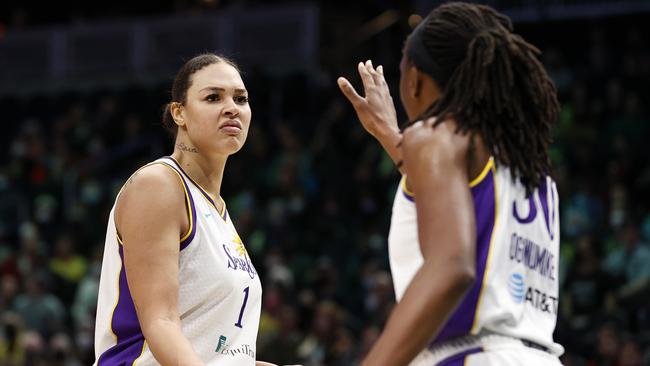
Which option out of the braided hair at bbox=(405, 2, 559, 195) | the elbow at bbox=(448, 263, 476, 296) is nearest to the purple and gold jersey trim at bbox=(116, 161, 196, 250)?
the braided hair at bbox=(405, 2, 559, 195)

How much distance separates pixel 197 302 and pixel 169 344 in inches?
13.6

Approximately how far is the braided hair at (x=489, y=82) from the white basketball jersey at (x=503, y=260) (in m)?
0.08

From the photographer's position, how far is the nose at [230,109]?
4.02 metres

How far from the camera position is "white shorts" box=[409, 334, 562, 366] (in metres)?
2.74

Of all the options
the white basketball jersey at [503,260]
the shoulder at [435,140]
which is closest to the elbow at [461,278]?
the white basketball jersey at [503,260]

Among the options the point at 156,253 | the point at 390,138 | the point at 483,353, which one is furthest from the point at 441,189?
the point at 156,253

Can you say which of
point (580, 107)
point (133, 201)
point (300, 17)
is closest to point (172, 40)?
point (300, 17)

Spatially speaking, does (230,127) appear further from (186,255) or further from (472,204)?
(472,204)

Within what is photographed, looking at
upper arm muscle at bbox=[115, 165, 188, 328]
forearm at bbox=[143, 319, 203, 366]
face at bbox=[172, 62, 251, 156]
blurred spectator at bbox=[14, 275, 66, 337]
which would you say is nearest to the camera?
forearm at bbox=[143, 319, 203, 366]

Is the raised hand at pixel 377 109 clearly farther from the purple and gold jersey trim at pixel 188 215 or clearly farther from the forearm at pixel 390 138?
the purple and gold jersey trim at pixel 188 215

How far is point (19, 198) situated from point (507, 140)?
13.8m

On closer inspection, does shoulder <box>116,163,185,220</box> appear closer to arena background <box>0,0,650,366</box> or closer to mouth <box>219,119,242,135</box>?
mouth <box>219,119,242,135</box>

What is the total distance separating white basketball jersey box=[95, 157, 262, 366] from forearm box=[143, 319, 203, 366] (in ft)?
0.68

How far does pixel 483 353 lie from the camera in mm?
2746
